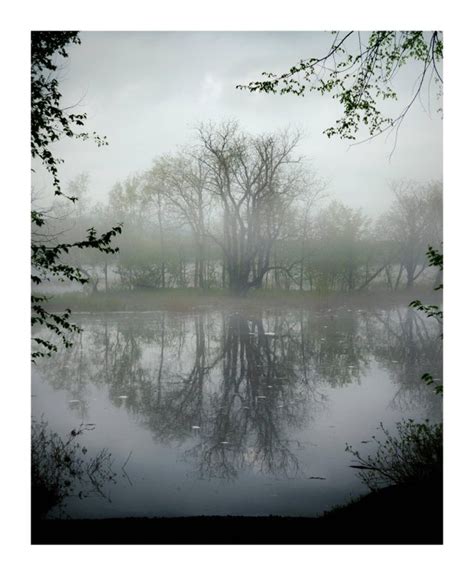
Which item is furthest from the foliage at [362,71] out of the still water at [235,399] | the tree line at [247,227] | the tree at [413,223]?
the still water at [235,399]

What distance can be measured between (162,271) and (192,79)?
83.5 inches

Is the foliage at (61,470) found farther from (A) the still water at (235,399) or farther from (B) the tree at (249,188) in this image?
(B) the tree at (249,188)

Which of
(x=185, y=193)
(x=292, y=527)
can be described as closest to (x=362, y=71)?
(x=292, y=527)

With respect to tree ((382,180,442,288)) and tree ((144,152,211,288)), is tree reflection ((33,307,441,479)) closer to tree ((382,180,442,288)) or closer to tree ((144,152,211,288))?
tree ((144,152,211,288))

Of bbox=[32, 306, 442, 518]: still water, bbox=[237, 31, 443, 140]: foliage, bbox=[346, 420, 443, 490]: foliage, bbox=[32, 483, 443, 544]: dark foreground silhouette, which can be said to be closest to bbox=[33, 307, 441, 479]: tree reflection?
bbox=[32, 306, 442, 518]: still water

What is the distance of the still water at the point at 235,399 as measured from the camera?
333 centimetres

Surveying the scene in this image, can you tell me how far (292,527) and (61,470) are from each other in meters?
1.68

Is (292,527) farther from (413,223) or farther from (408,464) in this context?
(413,223)

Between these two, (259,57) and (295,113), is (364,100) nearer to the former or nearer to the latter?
(259,57)

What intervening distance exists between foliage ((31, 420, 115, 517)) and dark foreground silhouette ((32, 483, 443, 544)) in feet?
1.05

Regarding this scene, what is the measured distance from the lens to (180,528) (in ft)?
8.96

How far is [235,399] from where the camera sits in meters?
5.14
